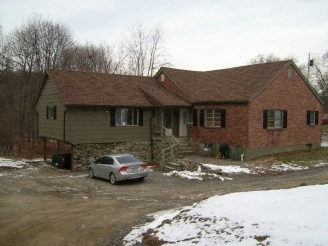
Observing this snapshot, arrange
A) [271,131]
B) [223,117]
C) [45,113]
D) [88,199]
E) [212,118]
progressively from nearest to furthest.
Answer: [88,199], [223,117], [271,131], [212,118], [45,113]

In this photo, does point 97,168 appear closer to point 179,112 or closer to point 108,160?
point 108,160

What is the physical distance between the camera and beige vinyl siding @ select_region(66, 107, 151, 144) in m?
23.6

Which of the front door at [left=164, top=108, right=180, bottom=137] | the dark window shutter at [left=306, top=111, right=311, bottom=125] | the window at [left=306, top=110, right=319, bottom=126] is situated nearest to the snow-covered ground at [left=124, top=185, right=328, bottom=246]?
the front door at [left=164, top=108, right=180, bottom=137]

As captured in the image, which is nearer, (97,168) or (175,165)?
(97,168)

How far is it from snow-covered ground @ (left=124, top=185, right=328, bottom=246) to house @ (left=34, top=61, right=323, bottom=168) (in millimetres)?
13755

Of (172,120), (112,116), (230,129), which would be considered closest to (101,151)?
(112,116)

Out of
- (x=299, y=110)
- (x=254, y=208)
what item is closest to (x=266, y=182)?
(x=254, y=208)

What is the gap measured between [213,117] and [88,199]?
13794 millimetres

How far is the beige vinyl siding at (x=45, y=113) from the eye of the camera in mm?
24484

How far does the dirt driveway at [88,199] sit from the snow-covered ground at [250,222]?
156 cm

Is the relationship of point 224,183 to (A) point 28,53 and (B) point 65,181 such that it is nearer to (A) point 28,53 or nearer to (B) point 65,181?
(B) point 65,181

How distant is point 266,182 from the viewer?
706 inches

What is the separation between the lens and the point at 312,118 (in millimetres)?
29906

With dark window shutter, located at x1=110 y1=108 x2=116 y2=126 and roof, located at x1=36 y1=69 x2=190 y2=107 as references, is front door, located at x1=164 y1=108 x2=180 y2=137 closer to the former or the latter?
roof, located at x1=36 y1=69 x2=190 y2=107
